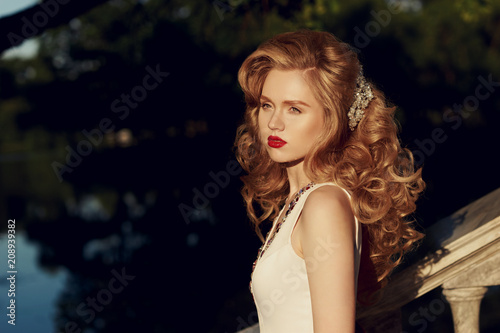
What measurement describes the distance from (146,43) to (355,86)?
2315 centimetres

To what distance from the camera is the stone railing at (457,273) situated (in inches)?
75.6

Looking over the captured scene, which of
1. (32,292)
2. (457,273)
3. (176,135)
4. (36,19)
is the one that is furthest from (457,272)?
(176,135)

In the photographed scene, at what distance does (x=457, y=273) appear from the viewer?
6.64 ft

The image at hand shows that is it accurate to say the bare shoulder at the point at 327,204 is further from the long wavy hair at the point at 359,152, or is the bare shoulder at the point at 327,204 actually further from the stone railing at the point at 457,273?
the stone railing at the point at 457,273

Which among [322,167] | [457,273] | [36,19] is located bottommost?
[457,273]

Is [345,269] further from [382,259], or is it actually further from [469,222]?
[469,222]

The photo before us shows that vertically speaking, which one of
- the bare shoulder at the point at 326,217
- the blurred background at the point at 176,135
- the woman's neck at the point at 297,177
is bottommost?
the bare shoulder at the point at 326,217

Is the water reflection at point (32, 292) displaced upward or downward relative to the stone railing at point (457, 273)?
upward

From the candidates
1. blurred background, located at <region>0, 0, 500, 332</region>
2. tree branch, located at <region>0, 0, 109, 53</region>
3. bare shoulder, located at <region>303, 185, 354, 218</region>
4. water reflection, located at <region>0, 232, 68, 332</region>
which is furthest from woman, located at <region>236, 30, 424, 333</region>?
water reflection, located at <region>0, 232, 68, 332</region>

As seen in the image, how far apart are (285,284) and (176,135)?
1142 inches

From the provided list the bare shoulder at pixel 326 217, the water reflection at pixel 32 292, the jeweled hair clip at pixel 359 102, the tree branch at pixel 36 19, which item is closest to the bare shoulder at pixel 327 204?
the bare shoulder at pixel 326 217

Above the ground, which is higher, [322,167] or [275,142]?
[275,142]

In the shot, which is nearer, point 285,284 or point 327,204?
point 327,204

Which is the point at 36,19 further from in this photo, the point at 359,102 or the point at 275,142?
the point at 359,102
